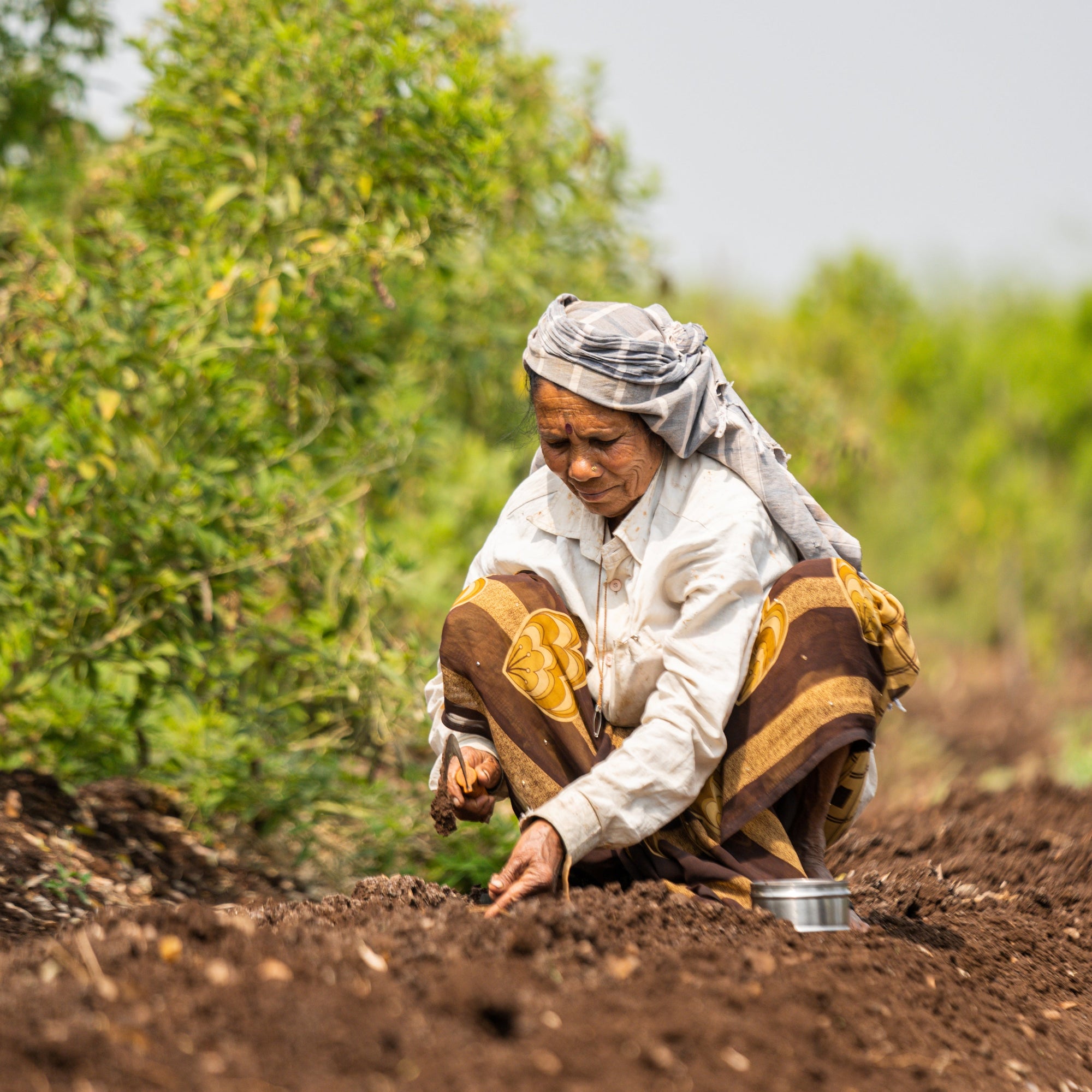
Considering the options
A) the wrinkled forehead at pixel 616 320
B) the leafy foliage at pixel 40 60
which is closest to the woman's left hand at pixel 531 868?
the wrinkled forehead at pixel 616 320

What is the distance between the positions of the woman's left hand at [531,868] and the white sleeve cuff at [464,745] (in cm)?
39

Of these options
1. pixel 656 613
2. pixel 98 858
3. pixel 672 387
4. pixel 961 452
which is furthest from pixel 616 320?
pixel 961 452

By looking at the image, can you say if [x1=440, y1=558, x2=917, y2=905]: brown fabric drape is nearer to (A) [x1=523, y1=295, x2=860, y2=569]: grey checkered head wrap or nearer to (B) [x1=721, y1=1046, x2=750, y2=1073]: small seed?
(A) [x1=523, y1=295, x2=860, y2=569]: grey checkered head wrap

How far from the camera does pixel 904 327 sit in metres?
15.2

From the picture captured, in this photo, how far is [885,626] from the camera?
7.98 feet

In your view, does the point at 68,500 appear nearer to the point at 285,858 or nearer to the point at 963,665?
the point at 285,858

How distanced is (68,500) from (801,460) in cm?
302

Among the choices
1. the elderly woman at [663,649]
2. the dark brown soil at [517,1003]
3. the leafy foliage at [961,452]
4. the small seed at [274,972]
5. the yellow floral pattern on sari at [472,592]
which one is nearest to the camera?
the dark brown soil at [517,1003]

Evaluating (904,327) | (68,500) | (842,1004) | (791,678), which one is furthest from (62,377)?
(904,327)

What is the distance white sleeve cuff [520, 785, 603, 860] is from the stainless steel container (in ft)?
1.17

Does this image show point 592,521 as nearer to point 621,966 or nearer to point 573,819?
point 573,819

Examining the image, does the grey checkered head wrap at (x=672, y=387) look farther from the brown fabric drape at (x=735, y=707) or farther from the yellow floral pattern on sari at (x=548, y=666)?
the yellow floral pattern on sari at (x=548, y=666)

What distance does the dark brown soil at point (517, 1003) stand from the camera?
1520 mm

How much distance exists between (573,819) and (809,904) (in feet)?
1.54
